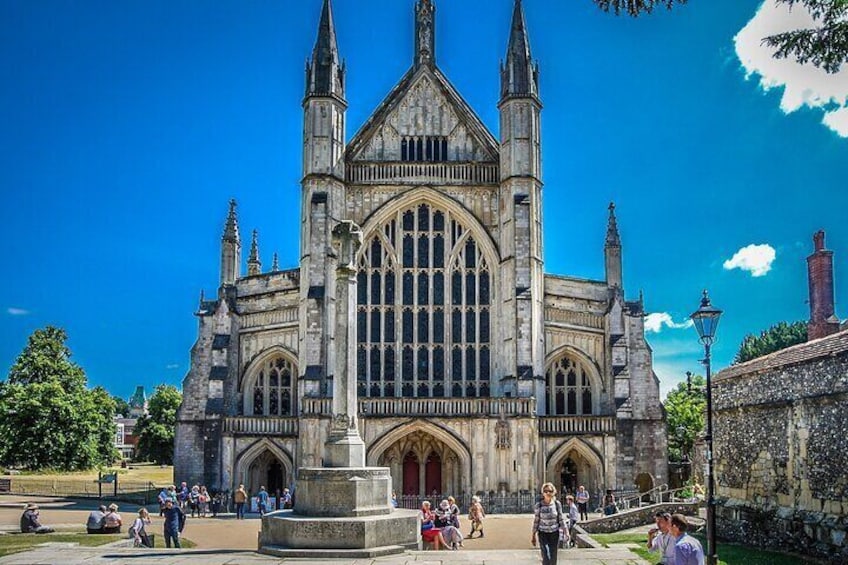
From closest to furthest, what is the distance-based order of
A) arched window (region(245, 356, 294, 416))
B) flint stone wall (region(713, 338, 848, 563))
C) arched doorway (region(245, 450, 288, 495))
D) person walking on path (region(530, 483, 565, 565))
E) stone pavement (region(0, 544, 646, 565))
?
person walking on path (region(530, 483, 565, 565)) < stone pavement (region(0, 544, 646, 565)) < flint stone wall (region(713, 338, 848, 563)) < arched doorway (region(245, 450, 288, 495)) < arched window (region(245, 356, 294, 416))

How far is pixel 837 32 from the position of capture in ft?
47.0

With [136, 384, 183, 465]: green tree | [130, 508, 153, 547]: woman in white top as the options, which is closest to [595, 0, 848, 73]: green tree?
[130, 508, 153, 547]: woman in white top

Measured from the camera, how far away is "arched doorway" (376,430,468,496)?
39.3 metres

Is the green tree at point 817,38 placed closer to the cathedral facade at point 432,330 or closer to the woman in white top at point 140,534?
the woman in white top at point 140,534

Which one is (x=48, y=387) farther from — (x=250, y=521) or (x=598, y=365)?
(x=598, y=365)

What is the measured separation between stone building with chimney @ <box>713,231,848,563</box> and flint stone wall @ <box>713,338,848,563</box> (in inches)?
0.8

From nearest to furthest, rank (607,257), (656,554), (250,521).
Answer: (656,554), (250,521), (607,257)

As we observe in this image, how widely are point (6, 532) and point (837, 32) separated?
78.1 feet

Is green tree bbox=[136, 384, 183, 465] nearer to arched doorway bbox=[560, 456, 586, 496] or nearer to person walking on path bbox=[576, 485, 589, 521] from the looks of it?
arched doorway bbox=[560, 456, 586, 496]

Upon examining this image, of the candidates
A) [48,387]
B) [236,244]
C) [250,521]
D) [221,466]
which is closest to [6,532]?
[250,521]

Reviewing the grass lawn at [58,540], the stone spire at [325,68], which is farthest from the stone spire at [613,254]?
A: the grass lawn at [58,540]

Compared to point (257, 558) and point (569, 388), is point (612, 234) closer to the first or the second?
point (569, 388)

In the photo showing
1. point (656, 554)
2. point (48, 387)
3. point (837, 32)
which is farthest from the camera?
point (48, 387)

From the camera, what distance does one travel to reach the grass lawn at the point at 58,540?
20.4m
